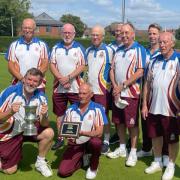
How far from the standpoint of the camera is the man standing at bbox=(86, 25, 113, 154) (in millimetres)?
6602

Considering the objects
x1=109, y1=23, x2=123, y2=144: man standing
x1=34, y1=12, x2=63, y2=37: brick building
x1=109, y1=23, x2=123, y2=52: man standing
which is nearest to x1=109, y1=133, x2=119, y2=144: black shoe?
x1=109, y1=23, x2=123, y2=144: man standing

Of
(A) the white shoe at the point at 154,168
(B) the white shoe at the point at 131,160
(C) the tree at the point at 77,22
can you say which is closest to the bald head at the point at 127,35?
(B) the white shoe at the point at 131,160

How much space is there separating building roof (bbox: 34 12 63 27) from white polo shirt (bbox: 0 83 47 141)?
99821 millimetres

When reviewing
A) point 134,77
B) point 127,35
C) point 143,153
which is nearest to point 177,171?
point 143,153

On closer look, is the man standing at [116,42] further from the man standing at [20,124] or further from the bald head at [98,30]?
the man standing at [20,124]

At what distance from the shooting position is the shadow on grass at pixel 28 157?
6004 millimetres

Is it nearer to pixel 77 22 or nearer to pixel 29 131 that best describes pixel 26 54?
pixel 29 131

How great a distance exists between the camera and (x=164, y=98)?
219 inches

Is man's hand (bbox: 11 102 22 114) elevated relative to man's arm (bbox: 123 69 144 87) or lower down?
lower down

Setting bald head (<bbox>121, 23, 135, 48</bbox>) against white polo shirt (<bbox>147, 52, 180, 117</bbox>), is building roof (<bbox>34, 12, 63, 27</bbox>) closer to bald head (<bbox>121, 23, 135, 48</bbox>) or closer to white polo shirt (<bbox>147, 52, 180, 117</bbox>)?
bald head (<bbox>121, 23, 135, 48</bbox>)

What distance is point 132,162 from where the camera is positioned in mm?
6156

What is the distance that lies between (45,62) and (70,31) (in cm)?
72

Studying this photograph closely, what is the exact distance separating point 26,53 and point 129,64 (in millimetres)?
1829

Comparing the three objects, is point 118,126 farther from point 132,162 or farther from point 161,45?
point 161,45
